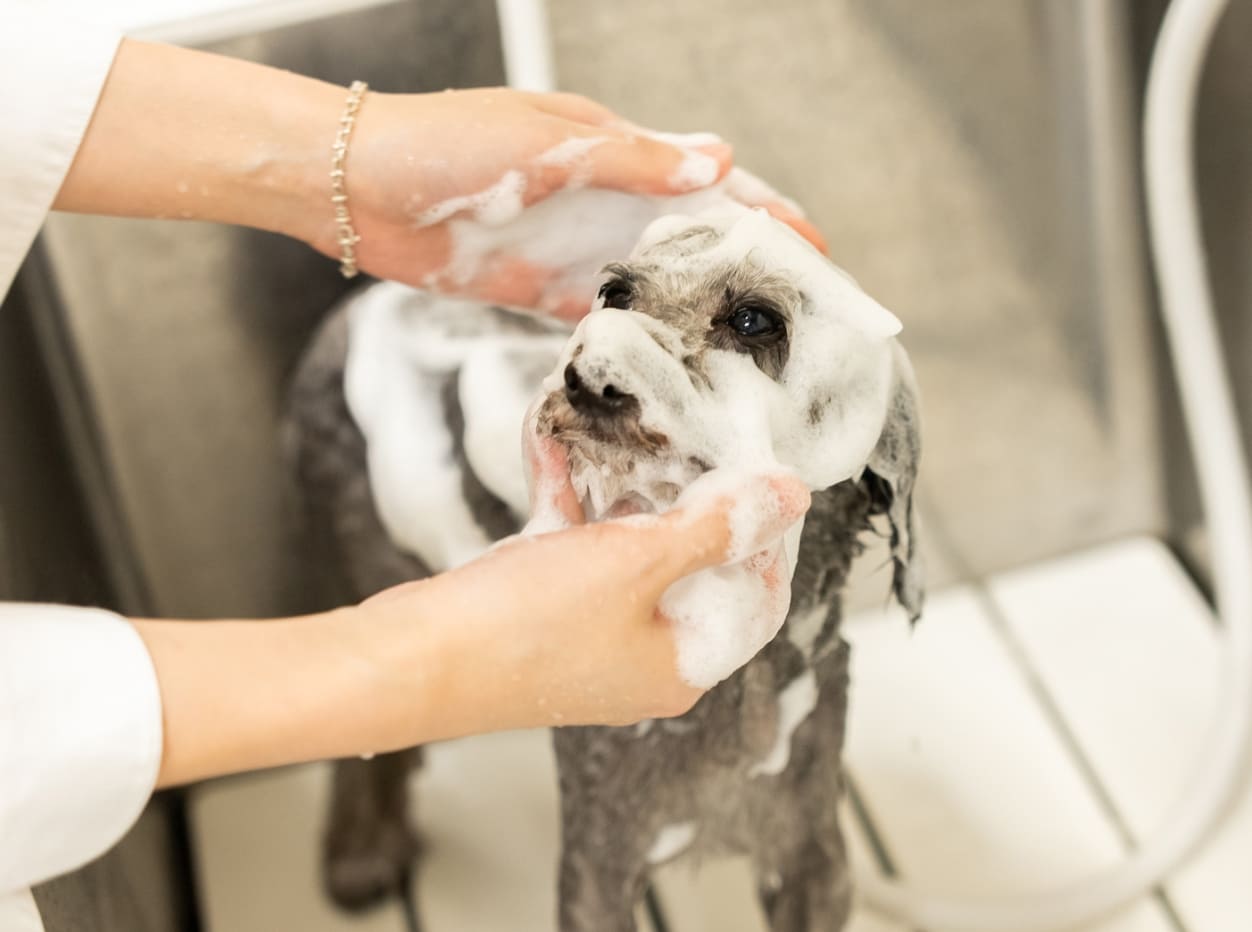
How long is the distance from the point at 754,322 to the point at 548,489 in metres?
0.12

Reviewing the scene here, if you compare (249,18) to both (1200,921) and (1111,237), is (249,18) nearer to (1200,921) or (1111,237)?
(1111,237)

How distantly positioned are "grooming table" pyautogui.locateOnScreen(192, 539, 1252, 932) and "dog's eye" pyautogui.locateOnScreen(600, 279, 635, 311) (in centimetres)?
41

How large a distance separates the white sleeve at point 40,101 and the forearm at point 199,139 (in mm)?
11

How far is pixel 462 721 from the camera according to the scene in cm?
64

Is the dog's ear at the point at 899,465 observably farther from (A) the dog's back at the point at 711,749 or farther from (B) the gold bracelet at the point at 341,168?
(B) the gold bracelet at the point at 341,168

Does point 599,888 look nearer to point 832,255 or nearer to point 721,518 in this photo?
point 721,518

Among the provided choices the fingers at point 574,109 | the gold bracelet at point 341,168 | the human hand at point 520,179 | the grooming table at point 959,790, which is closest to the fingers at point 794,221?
the human hand at point 520,179

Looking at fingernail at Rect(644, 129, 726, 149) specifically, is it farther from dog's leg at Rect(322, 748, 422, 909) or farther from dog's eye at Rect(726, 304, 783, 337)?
dog's leg at Rect(322, 748, 422, 909)

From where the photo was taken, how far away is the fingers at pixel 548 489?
25.2 inches

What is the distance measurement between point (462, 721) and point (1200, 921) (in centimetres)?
71

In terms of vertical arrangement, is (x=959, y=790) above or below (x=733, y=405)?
below

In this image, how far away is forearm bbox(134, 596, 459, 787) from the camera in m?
0.61

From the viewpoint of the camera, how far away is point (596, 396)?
1.89ft

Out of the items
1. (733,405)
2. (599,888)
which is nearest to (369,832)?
(599,888)
